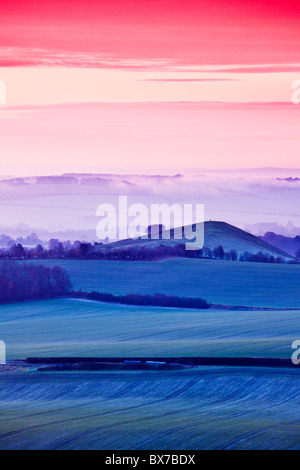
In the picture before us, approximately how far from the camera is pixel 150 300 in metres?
14.5

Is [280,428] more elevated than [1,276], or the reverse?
[1,276]

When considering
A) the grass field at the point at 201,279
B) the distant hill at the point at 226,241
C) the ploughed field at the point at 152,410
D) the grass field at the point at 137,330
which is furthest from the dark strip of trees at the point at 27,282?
the ploughed field at the point at 152,410

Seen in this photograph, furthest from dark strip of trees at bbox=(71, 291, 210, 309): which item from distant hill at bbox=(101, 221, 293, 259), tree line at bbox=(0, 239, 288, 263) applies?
distant hill at bbox=(101, 221, 293, 259)

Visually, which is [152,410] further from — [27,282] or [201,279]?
[201,279]

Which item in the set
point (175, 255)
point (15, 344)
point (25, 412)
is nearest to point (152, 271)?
point (175, 255)

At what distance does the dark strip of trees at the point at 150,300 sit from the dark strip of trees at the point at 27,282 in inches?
17.1

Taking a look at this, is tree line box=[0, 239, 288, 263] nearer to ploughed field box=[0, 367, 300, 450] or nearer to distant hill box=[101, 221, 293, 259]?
distant hill box=[101, 221, 293, 259]

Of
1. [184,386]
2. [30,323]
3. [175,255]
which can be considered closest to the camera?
[184,386]

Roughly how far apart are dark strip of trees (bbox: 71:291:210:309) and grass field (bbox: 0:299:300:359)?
0.15 m

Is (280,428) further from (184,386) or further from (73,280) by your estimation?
(73,280)

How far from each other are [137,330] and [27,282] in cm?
187
